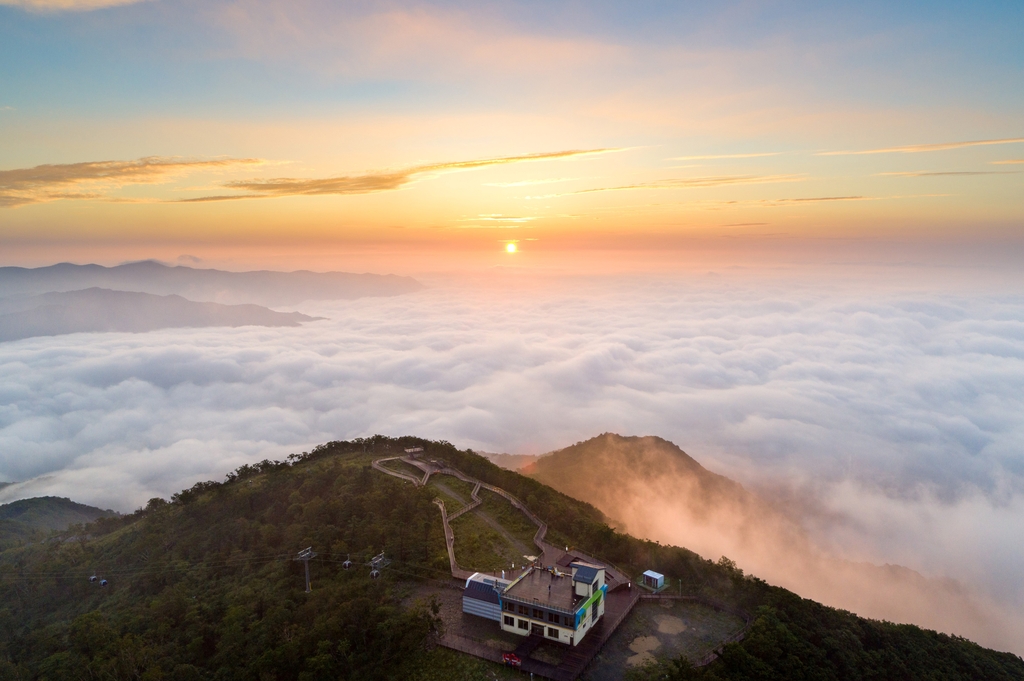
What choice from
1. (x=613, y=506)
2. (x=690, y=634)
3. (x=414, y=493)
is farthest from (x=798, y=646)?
(x=613, y=506)

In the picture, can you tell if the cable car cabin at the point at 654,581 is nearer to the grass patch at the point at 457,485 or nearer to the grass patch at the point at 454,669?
the grass patch at the point at 454,669

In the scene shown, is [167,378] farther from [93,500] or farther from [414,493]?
[414,493]

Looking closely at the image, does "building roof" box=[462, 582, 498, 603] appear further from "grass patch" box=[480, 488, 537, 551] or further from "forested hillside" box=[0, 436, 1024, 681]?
"grass patch" box=[480, 488, 537, 551]

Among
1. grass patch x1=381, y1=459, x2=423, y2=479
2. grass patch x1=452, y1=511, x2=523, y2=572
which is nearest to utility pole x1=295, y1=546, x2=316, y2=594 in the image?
grass patch x1=452, y1=511, x2=523, y2=572

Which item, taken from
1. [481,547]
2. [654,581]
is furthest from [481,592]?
[654,581]

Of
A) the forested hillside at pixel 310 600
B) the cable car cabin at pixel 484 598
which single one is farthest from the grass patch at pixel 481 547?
the cable car cabin at pixel 484 598

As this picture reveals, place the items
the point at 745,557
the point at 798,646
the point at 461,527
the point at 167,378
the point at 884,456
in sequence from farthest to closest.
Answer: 1. the point at 167,378
2. the point at 884,456
3. the point at 745,557
4. the point at 461,527
5. the point at 798,646
